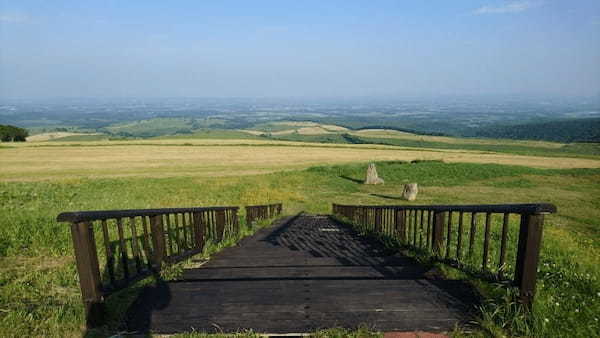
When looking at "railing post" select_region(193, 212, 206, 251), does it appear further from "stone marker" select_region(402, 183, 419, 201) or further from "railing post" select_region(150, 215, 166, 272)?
"stone marker" select_region(402, 183, 419, 201)

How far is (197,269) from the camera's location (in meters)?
4.34

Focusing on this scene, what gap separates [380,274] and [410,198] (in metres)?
15.1

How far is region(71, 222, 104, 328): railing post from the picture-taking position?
9.55 feet

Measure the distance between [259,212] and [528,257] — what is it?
903 centimetres

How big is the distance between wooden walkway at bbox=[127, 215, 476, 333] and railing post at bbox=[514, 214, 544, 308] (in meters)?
0.47

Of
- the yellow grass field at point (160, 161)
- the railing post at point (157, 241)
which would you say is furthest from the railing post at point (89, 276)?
the yellow grass field at point (160, 161)

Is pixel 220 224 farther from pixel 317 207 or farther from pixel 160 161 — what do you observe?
pixel 160 161

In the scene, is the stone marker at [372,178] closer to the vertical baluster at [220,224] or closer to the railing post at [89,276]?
the vertical baluster at [220,224]

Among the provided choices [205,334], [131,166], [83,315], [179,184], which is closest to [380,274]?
[205,334]

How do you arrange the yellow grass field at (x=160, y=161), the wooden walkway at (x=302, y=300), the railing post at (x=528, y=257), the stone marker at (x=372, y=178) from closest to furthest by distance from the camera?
1. the wooden walkway at (x=302, y=300)
2. the railing post at (x=528, y=257)
3. the stone marker at (x=372, y=178)
4. the yellow grass field at (x=160, y=161)

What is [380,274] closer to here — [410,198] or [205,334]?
[205,334]

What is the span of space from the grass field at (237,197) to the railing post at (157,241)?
0.73 meters

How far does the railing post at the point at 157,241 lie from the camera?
4098 mm

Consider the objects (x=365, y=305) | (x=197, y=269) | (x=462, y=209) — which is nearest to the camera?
(x=365, y=305)
